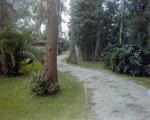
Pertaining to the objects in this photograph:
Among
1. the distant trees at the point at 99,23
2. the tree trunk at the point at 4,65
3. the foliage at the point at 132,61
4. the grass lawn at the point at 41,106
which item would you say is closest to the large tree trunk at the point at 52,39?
the grass lawn at the point at 41,106

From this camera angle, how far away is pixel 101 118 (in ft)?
13.4

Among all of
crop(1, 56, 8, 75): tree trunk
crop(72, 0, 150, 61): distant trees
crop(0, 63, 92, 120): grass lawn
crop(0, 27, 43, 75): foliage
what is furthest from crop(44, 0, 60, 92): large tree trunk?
crop(72, 0, 150, 61): distant trees

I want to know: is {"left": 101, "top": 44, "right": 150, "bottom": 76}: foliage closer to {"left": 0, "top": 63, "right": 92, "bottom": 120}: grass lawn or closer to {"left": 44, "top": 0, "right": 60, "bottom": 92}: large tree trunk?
{"left": 0, "top": 63, "right": 92, "bottom": 120}: grass lawn

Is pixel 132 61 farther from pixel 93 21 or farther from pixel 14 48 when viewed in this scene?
pixel 93 21

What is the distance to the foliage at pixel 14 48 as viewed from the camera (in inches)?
316

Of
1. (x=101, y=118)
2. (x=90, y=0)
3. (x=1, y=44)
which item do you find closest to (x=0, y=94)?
(x=1, y=44)

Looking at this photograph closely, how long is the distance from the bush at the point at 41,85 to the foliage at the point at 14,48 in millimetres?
2758

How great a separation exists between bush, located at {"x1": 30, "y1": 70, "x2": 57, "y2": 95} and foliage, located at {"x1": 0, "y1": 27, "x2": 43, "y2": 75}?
109 inches

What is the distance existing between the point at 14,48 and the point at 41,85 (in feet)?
13.0

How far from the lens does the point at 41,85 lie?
577 cm

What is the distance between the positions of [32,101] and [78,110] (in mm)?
1881

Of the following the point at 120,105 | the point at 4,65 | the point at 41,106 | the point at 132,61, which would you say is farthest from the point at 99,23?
the point at 41,106

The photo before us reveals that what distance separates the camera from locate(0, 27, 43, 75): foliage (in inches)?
316

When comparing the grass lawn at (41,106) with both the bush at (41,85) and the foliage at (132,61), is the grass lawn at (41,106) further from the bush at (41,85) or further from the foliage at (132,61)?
the foliage at (132,61)
